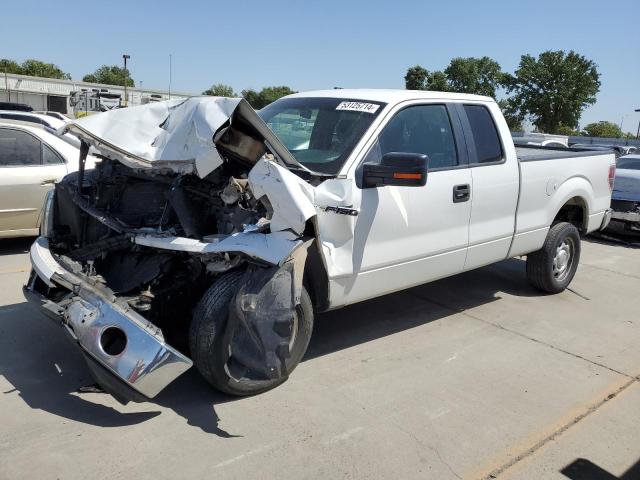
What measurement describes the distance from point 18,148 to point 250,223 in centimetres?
465

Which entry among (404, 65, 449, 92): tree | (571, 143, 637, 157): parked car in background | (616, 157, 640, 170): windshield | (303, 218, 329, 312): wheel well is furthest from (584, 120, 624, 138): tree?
(303, 218, 329, 312): wheel well

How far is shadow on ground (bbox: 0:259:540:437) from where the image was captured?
335 centimetres

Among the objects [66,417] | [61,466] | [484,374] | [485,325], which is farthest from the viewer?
[485,325]

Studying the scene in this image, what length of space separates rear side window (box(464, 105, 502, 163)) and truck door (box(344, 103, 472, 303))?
238 mm

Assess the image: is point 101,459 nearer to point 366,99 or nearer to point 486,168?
point 366,99

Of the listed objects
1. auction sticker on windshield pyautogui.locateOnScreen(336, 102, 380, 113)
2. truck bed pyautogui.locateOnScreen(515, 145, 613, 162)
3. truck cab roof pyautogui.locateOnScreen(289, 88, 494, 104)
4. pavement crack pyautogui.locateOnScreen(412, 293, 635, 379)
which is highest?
truck cab roof pyautogui.locateOnScreen(289, 88, 494, 104)

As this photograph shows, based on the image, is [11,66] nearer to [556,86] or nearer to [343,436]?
[556,86]

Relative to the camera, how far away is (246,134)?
11.2 ft

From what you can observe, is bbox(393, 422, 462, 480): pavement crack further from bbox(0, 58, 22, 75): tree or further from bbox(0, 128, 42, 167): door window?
bbox(0, 58, 22, 75): tree

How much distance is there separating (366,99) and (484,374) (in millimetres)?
2251

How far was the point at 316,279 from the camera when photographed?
3703 mm

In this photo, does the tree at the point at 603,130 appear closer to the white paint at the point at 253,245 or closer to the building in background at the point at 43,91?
the building in background at the point at 43,91

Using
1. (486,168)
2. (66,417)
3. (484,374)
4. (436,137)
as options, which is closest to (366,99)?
(436,137)

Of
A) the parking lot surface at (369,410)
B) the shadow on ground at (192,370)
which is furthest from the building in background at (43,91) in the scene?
the parking lot surface at (369,410)
